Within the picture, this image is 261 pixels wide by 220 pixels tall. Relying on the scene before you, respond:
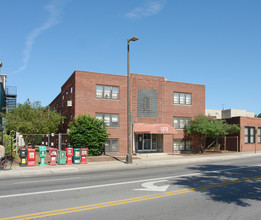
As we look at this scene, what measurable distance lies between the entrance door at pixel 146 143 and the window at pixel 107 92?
5.37 m

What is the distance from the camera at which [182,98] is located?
32594 mm

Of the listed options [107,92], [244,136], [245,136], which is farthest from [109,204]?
[245,136]

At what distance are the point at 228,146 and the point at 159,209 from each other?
1264 inches

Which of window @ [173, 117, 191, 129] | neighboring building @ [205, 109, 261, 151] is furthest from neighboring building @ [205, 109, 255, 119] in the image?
window @ [173, 117, 191, 129]

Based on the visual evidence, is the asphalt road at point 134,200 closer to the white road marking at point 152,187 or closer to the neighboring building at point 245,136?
the white road marking at point 152,187

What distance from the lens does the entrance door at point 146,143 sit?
3025 centimetres

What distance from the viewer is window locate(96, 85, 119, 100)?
2820 centimetres

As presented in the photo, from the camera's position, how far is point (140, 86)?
30156 millimetres

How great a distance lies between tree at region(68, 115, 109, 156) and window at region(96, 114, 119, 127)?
2521 mm

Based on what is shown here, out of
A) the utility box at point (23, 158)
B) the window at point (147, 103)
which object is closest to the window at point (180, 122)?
the window at point (147, 103)

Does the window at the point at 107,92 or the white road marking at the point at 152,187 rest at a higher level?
the window at the point at 107,92

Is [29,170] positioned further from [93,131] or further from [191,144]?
[191,144]

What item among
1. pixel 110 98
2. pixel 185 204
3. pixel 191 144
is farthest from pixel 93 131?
pixel 185 204

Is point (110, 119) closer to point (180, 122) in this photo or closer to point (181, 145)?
point (180, 122)
